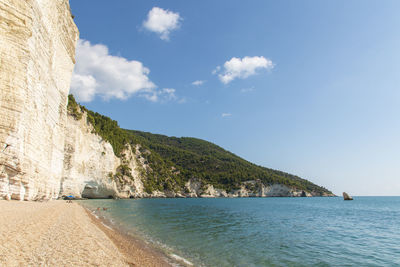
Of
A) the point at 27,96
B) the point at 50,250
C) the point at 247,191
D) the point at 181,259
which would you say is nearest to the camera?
the point at 50,250

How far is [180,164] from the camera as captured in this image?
123 meters

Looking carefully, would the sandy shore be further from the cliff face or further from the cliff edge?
the cliff edge

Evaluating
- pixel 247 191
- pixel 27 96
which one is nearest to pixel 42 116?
pixel 27 96

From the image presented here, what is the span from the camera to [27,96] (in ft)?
52.6

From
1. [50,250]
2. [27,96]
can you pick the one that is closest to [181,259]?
[50,250]

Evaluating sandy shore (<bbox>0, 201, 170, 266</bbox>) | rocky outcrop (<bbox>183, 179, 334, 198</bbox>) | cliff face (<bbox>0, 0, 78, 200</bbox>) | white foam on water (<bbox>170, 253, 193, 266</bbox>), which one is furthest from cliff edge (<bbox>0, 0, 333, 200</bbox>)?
rocky outcrop (<bbox>183, 179, 334, 198</bbox>)

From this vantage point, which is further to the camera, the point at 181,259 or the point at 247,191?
the point at 247,191

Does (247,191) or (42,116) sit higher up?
(42,116)

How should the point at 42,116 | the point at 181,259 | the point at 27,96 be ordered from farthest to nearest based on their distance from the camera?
the point at 42,116 < the point at 27,96 < the point at 181,259

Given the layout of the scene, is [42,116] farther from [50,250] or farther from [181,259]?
[181,259]

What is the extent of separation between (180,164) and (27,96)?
4286 inches

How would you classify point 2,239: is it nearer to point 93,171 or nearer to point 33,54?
point 33,54

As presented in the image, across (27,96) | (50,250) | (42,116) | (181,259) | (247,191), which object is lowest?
(247,191)

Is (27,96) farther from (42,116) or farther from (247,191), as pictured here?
(247,191)
